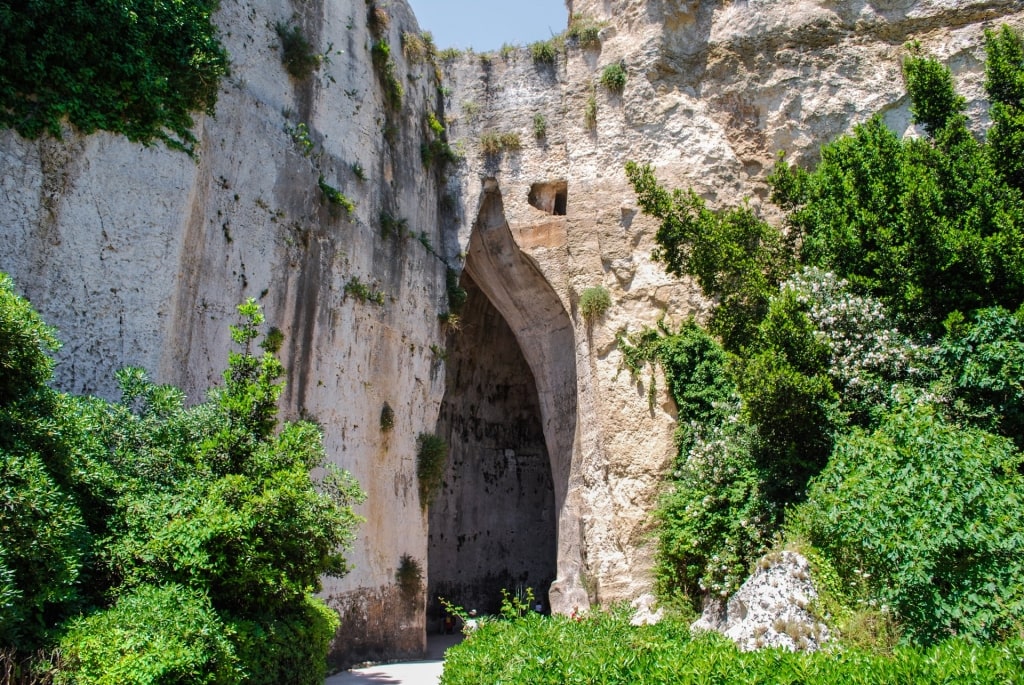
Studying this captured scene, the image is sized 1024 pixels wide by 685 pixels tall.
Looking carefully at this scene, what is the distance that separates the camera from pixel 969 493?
7090 millimetres

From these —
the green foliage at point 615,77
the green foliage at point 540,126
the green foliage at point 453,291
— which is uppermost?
the green foliage at point 615,77

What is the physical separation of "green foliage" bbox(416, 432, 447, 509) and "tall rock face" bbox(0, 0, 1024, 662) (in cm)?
22

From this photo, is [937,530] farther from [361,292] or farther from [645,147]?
[645,147]

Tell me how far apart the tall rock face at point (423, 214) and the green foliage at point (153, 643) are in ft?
11.6

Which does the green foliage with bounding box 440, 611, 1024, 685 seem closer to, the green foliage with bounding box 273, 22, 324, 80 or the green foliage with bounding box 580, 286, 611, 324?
the green foliage with bounding box 580, 286, 611, 324

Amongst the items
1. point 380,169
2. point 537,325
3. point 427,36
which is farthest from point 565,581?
point 427,36

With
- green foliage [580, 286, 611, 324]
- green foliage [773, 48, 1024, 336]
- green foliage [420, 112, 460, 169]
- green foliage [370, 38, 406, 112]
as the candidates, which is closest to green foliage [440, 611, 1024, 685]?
green foliage [773, 48, 1024, 336]

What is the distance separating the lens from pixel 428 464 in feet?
51.6

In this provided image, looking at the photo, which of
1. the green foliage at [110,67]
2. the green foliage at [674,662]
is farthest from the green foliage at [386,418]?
the green foliage at [674,662]

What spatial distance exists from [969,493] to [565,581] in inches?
388

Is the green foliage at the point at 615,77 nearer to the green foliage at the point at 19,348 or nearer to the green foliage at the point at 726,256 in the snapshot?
the green foliage at the point at 726,256

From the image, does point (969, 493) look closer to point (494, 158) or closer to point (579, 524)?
point (579, 524)

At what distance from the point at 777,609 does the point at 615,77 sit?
11770 millimetres

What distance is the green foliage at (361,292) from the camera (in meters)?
14.1
